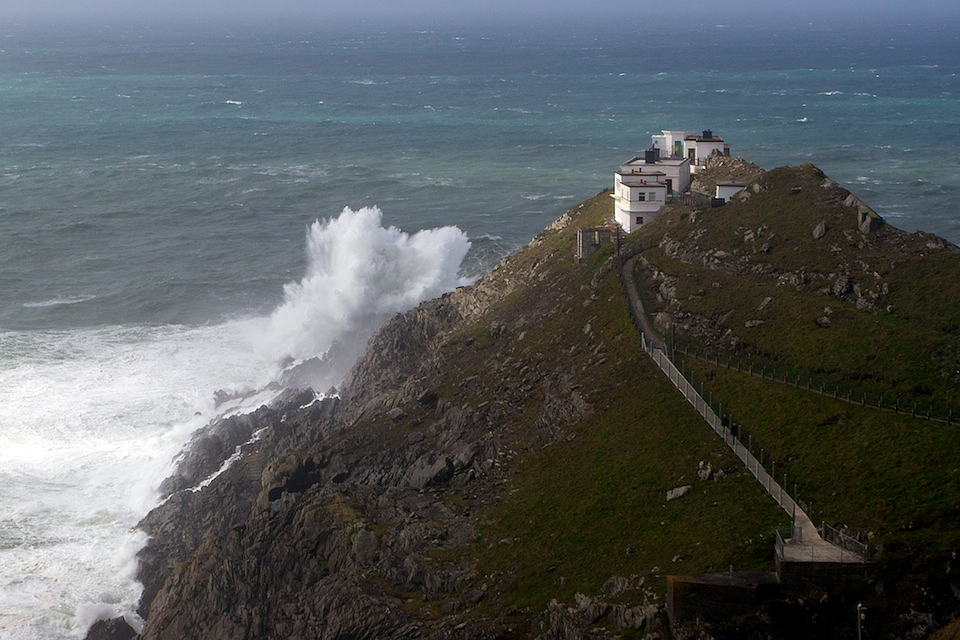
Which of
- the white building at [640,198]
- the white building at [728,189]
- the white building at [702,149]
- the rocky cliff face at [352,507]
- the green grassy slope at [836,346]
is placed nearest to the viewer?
the green grassy slope at [836,346]

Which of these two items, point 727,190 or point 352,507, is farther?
point 727,190

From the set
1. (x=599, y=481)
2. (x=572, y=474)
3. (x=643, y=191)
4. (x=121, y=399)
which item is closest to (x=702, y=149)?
(x=643, y=191)

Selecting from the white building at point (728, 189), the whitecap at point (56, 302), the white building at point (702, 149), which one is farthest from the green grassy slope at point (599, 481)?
the whitecap at point (56, 302)

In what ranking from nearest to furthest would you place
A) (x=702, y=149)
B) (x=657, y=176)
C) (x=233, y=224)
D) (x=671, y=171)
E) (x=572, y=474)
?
(x=572, y=474) < (x=657, y=176) < (x=671, y=171) < (x=702, y=149) < (x=233, y=224)

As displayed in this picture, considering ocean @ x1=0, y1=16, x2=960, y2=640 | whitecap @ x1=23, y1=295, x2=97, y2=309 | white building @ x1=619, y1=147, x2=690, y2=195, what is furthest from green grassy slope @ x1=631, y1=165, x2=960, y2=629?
whitecap @ x1=23, y1=295, x2=97, y2=309

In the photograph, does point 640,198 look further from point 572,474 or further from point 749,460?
point 749,460

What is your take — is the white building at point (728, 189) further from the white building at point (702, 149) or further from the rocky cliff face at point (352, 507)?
the rocky cliff face at point (352, 507)

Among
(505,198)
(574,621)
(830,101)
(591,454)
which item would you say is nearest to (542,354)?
(591,454)
